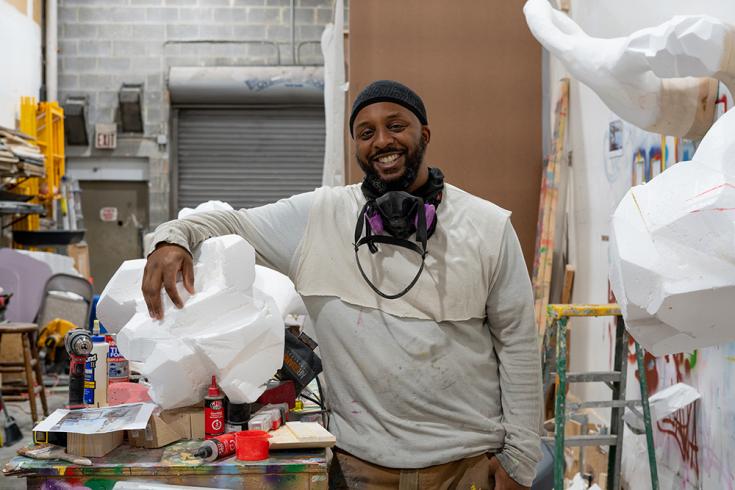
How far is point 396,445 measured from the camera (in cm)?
187

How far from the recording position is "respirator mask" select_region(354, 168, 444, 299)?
6.34 ft

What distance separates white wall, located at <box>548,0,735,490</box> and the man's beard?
114 cm

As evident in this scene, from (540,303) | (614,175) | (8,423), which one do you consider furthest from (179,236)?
(8,423)

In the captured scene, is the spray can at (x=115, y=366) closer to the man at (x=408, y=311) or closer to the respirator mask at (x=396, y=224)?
the man at (x=408, y=311)

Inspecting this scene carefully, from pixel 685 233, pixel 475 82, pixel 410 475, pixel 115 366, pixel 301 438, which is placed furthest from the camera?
pixel 475 82

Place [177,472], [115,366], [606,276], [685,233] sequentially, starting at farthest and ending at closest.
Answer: [606,276], [115,366], [177,472], [685,233]

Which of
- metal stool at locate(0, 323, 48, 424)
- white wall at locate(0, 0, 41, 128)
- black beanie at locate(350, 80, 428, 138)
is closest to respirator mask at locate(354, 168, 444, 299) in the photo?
black beanie at locate(350, 80, 428, 138)

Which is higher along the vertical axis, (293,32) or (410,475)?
(293,32)

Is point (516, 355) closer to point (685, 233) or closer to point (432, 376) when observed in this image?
point (432, 376)

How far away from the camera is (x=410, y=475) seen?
6.12ft

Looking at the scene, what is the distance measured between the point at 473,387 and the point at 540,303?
2337mm

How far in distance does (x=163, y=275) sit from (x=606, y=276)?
2553mm

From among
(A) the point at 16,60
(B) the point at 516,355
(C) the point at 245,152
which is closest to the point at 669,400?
(B) the point at 516,355

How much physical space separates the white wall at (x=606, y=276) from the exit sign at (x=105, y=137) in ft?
19.0
